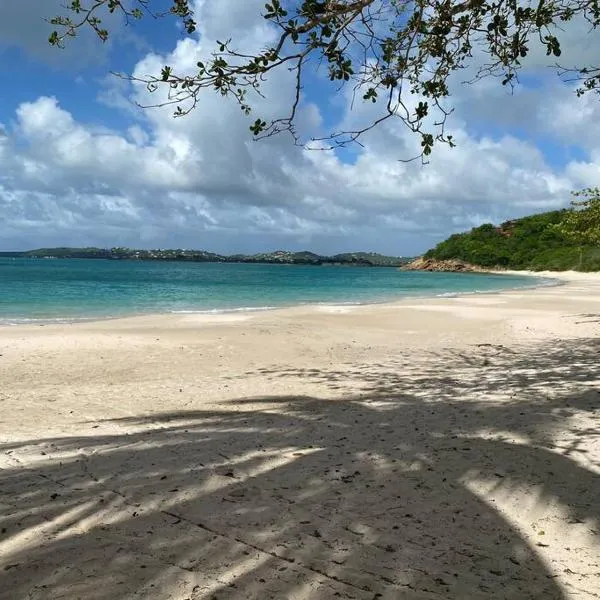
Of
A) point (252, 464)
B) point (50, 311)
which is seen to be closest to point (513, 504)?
point (252, 464)

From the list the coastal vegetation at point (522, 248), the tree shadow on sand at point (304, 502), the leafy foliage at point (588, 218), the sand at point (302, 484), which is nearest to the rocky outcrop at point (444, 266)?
the coastal vegetation at point (522, 248)

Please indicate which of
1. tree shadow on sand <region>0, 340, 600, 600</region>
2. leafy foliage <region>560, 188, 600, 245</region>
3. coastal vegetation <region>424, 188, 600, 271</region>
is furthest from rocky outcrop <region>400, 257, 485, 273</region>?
tree shadow on sand <region>0, 340, 600, 600</region>

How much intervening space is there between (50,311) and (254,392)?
20.0 m

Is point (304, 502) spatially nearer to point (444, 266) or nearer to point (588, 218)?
point (588, 218)

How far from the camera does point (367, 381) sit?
9.20 metres

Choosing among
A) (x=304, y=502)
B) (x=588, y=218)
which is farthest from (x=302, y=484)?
(x=588, y=218)

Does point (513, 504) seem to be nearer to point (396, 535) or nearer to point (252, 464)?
point (396, 535)

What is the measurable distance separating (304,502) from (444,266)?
430 feet

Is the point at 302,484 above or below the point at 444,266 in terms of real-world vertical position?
below

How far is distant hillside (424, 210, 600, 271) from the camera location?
96.1m

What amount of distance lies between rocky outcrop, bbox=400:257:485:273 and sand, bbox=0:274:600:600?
119 meters

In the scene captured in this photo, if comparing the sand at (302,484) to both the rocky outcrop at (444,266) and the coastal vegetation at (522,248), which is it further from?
the rocky outcrop at (444,266)

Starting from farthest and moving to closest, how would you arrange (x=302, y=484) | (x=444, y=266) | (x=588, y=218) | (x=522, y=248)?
1. (x=444, y=266)
2. (x=522, y=248)
3. (x=588, y=218)
4. (x=302, y=484)

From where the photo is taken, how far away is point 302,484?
4348 mm
